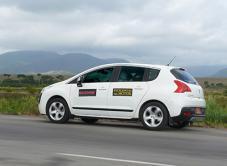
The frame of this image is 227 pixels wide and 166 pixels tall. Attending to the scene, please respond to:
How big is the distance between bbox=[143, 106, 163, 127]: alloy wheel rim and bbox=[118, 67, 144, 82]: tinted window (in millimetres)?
905

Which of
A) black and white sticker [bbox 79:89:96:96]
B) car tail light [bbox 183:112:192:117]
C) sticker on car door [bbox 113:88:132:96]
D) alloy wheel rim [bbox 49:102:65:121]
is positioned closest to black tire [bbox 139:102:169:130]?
car tail light [bbox 183:112:192:117]

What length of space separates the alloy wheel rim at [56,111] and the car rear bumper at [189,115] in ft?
10.4

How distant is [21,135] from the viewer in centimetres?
1138

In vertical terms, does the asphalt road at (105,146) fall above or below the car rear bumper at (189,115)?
below

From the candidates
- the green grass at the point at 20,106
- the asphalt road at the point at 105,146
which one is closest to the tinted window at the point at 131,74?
the asphalt road at the point at 105,146

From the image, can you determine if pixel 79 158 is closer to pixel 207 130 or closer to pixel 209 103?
pixel 207 130

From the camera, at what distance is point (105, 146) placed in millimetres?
9953

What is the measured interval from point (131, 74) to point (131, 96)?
27.1 inches

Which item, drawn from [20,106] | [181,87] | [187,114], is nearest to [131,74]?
[181,87]

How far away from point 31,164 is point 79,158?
0.93 metres

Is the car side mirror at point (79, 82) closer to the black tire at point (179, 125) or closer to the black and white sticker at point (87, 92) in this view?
the black and white sticker at point (87, 92)

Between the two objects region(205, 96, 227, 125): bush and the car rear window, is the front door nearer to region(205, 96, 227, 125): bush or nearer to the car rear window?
the car rear window

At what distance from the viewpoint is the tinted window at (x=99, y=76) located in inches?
551

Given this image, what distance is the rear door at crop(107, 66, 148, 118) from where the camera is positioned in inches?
524
